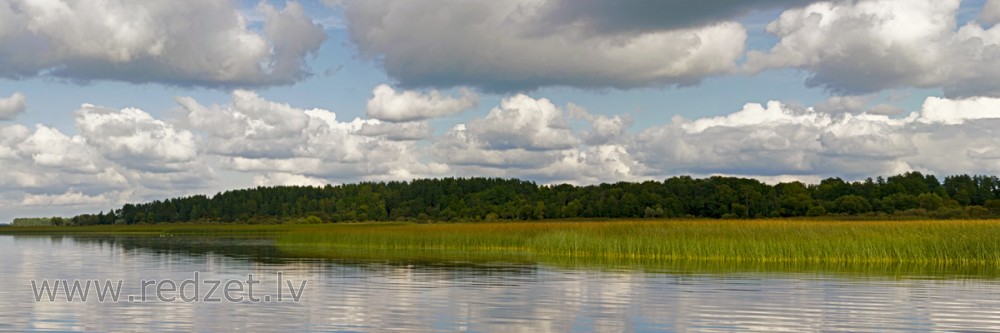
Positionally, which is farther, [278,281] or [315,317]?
[278,281]

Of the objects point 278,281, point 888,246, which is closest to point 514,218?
point 888,246

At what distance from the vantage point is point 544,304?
2203 cm

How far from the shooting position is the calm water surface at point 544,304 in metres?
18.1

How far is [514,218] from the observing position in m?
148

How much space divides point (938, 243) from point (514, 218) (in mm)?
110740

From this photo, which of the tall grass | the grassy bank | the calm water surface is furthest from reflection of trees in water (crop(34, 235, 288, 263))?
the calm water surface

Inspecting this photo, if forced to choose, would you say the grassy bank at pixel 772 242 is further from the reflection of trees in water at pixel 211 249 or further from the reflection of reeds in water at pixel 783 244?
the reflection of trees in water at pixel 211 249

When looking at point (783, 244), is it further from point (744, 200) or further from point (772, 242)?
point (744, 200)

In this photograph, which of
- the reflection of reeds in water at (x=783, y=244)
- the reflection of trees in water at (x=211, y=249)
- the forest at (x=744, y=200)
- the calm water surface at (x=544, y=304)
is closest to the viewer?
the calm water surface at (x=544, y=304)

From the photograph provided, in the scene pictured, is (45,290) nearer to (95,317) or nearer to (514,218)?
(95,317)

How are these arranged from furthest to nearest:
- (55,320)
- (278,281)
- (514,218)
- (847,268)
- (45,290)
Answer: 1. (514,218)
2. (847,268)
3. (278,281)
4. (45,290)
5. (55,320)

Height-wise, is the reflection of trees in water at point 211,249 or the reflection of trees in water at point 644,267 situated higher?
the reflection of trees in water at point 211,249

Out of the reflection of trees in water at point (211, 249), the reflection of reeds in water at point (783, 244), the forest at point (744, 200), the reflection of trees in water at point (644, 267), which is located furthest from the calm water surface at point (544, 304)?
Answer: the forest at point (744, 200)

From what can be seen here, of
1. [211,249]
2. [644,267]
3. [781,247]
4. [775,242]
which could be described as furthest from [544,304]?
[211,249]
